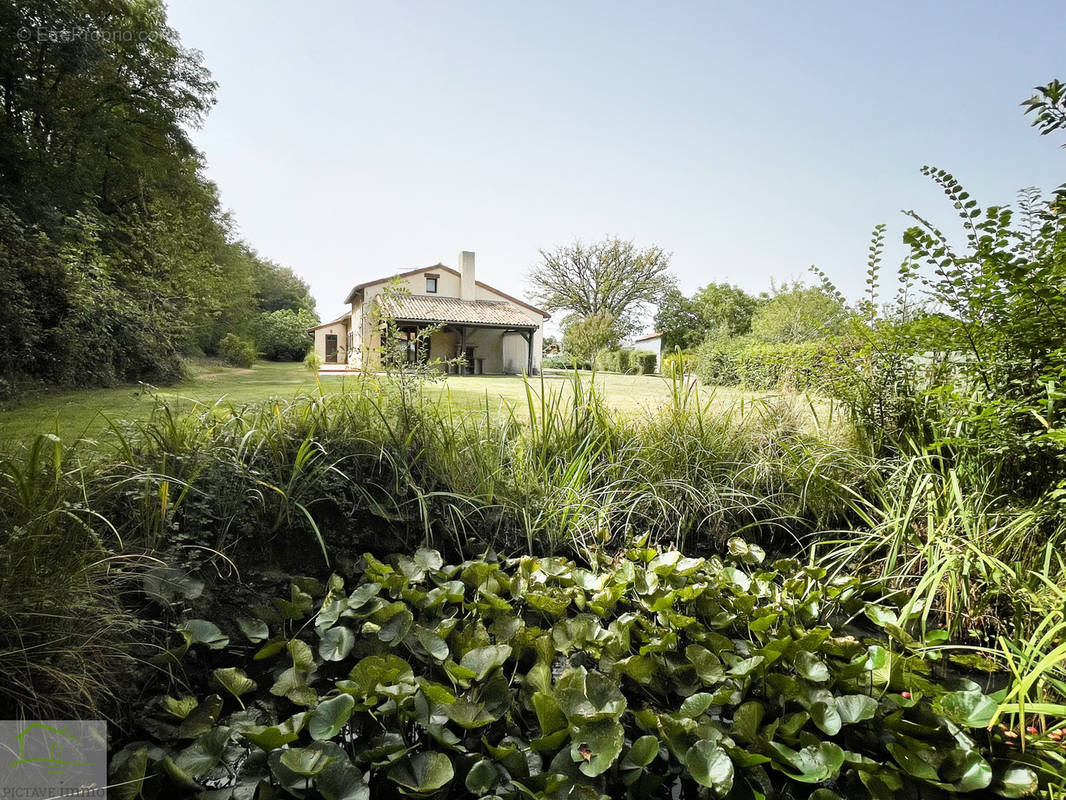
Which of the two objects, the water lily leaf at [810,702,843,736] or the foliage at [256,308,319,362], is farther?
the foliage at [256,308,319,362]

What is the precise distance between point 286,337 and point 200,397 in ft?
13.3

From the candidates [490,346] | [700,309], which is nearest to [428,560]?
[490,346]

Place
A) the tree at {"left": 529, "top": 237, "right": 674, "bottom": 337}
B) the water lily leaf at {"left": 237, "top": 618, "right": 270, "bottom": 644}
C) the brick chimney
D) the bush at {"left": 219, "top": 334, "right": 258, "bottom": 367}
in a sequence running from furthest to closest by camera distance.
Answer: the tree at {"left": 529, "top": 237, "right": 674, "bottom": 337} < the brick chimney < the bush at {"left": 219, "top": 334, "right": 258, "bottom": 367} < the water lily leaf at {"left": 237, "top": 618, "right": 270, "bottom": 644}

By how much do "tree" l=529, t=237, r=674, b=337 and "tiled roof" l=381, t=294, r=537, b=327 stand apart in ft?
37.5

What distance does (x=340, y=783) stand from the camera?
→ 2.96 feet

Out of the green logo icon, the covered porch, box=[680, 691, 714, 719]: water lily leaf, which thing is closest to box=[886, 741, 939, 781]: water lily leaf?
box=[680, 691, 714, 719]: water lily leaf

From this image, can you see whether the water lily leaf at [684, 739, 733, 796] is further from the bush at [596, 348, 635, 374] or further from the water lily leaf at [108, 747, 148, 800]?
the bush at [596, 348, 635, 374]

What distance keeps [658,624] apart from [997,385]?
5.86ft

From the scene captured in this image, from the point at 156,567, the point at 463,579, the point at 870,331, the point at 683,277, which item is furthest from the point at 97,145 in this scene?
the point at 683,277

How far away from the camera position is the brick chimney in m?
14.8

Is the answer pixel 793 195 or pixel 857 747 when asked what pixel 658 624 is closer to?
pixel 857 747

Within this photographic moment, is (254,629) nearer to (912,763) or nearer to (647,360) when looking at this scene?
(912,763)

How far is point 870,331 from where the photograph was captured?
2.54 m

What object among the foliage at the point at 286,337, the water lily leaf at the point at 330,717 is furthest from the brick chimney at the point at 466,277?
the water lily leaf at the point at 330,717
